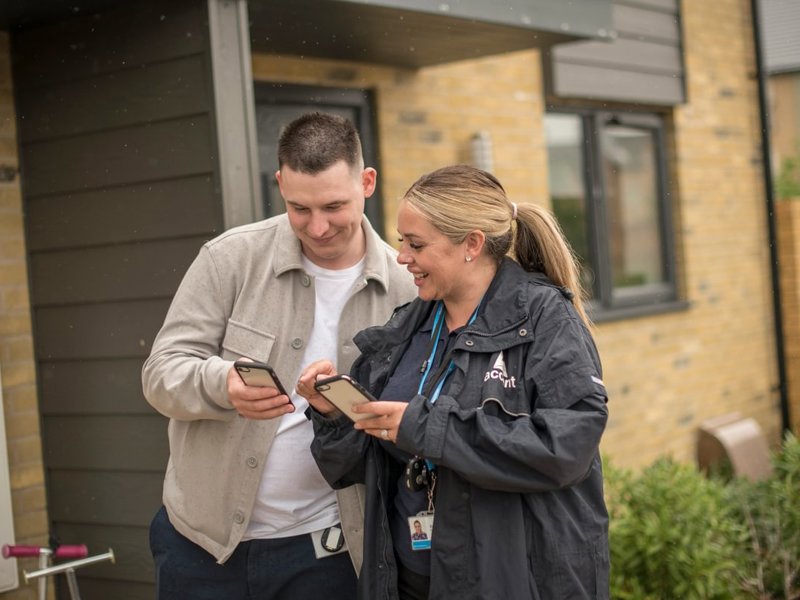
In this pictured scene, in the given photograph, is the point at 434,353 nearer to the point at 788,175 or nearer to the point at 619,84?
the point at 619,84

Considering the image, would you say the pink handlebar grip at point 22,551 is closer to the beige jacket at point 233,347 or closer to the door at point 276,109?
the beige jacket at point 233,347

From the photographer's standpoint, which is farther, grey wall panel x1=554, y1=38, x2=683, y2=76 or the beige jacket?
grey wall panel x1=554, y1=38, x2=683, y2=76

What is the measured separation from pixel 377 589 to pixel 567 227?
17.8 ft

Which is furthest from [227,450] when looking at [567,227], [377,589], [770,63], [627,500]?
[770,63]

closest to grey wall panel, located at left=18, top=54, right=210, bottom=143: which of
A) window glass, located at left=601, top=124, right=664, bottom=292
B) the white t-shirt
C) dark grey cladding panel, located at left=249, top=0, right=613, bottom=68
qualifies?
dark grey cladding panel, located at left=249, top=0, right=613, bottom=68

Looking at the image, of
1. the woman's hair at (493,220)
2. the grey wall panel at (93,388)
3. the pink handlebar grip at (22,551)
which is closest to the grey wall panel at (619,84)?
the grey wall panel at (93,388)

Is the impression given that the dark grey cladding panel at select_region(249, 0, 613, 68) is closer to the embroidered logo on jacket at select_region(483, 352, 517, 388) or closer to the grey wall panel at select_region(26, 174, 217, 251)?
the grey wall panel at select_region(26, 174, 217, 251)

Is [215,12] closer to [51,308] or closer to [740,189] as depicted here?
[51,308]

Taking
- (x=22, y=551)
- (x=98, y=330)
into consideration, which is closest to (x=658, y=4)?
(x=98, y=330)

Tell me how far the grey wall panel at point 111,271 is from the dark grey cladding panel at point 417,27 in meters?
1.07

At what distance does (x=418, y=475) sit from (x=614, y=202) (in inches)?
245

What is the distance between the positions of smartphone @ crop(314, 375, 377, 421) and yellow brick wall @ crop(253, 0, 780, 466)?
3.49 meters

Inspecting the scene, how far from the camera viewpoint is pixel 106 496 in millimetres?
4035

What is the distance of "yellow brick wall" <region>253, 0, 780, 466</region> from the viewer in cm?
636
